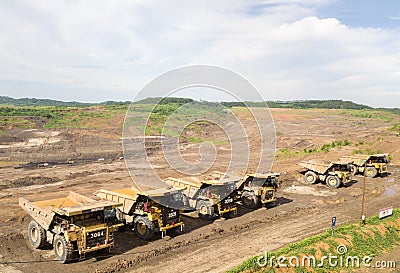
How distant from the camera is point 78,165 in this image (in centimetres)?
3372

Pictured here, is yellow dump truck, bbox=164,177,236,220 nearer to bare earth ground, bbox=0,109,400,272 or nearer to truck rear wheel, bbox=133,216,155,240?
bare earth ground, bbox=0,109,400,272

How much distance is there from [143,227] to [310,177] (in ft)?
54.5

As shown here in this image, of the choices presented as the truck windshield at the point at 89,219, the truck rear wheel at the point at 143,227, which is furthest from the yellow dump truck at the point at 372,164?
the truck windshield at the point at 89,219

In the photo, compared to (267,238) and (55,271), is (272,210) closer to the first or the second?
(267,238)

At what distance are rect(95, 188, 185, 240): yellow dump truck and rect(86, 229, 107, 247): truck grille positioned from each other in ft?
7.19

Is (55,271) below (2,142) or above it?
below

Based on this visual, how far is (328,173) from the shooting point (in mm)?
26672

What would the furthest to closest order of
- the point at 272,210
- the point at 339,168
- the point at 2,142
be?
the point at 2,142, the point at 339,168, the point at 272,210

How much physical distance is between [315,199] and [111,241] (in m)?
14.6

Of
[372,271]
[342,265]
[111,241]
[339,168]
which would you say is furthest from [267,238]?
[339,168]

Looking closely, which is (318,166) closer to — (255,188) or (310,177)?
(310,177)

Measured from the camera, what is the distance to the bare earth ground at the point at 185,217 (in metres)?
12.8

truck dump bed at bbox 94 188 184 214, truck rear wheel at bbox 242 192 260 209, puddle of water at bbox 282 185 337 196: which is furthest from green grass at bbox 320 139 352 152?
truck dump bed at bbox 94 188 184 214

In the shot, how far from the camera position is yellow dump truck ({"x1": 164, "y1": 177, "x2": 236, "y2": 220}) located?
1728 centimetres
